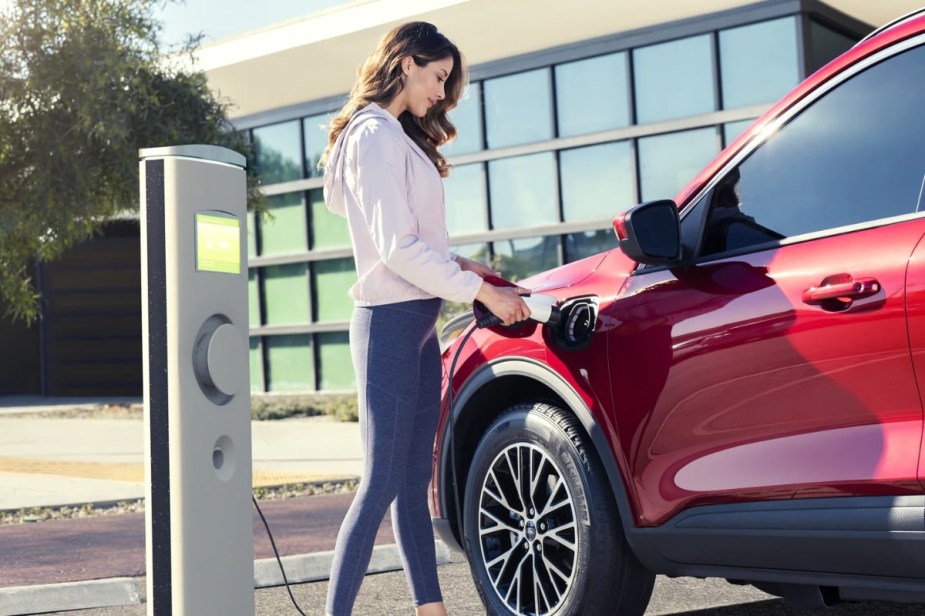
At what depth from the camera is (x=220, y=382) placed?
3.03 meters

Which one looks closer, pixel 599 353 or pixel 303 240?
pixel 599 353

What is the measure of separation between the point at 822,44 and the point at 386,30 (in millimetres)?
6054

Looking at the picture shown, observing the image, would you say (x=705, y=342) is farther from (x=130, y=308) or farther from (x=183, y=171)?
(x=130, y=308)

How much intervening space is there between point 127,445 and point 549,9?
7.72m

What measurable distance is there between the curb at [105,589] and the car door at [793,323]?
86.9 inches

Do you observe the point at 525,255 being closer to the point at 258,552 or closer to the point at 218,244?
the point at 258,552

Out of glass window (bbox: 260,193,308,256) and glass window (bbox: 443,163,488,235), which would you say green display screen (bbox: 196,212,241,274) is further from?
glass window (bbox: 260,193,308,256)

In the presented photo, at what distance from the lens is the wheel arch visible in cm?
385

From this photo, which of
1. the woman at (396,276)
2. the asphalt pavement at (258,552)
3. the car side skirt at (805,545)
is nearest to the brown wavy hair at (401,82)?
the woman at (396,276)

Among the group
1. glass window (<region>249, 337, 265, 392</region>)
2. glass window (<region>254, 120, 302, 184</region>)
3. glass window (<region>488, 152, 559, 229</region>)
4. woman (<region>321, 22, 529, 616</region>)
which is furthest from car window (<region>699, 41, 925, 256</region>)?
glass window (<region>249, 337, 265, 392</region>)

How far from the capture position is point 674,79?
55.1 feet

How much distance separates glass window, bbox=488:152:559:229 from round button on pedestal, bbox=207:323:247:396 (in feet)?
48.9

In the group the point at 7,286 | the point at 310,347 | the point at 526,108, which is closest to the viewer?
the point at 7,286

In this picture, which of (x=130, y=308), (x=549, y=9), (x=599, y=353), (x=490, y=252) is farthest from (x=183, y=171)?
(x=130, y=308)
